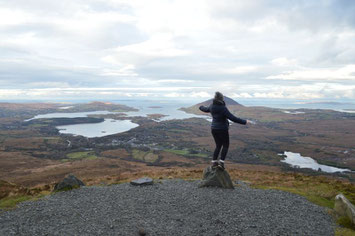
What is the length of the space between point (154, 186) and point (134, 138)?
501 ft

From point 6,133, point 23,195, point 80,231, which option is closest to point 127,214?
point 80,231

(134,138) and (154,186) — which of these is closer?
(154,186)

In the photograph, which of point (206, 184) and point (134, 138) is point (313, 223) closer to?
point (206, 184)

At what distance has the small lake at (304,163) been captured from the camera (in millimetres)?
97188

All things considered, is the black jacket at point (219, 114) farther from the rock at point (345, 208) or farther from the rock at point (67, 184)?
the rock at point (67, 184)

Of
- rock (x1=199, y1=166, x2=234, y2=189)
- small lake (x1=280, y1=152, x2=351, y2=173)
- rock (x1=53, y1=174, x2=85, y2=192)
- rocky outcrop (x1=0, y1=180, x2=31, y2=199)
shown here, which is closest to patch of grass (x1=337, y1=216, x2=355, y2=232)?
rock (x1=199, y1=166, x2=234, y2=189)

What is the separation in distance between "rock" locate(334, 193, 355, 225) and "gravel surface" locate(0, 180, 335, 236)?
0.69 metres

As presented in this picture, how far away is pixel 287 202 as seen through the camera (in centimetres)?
1469

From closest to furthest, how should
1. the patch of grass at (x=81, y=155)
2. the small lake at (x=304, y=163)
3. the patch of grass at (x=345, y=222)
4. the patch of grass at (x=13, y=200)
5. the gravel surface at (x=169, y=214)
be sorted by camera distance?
the gravel surface at (x=169, y=214) → the patch of grass at (x=345, y=222) → the patch of grass at (x=13, y=200) → the small lake at (x=304, y=163) → the patch of grass at (x=81, y=155)

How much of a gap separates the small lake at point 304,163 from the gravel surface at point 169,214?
94.8 metres

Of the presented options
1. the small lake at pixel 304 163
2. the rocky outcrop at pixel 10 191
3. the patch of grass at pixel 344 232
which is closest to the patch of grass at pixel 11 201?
the rocky outcrop at pixel 10 191

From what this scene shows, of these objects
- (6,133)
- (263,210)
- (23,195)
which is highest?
(263,210)

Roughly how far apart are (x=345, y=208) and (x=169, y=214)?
907cm

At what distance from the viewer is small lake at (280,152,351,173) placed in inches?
3826
